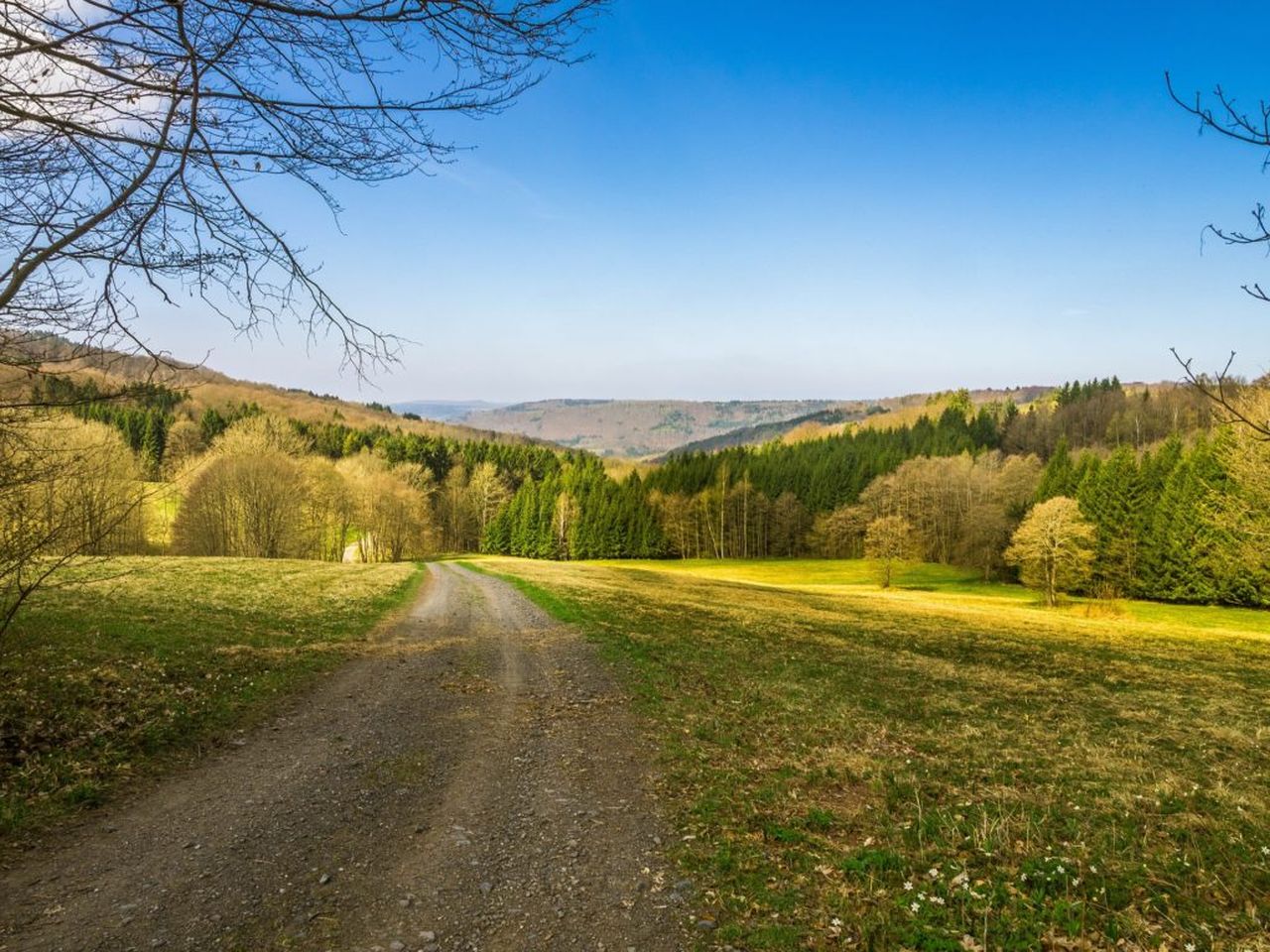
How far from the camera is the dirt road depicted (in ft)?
15.1

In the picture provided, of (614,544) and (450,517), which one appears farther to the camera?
(450,517)

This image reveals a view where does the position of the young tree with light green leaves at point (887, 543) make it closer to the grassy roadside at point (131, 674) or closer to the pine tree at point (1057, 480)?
the pine tree at point (1057, 480)

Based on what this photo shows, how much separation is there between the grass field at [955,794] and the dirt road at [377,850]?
87cm

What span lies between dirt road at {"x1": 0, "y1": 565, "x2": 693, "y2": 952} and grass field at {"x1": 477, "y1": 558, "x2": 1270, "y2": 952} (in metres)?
0.87

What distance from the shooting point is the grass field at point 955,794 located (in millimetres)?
5020

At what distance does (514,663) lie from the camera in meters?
14.2

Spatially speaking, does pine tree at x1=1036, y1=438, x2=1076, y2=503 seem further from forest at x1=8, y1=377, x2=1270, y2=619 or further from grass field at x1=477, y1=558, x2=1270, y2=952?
grass field at x1=477, y1=558, x2=1270, y2=952

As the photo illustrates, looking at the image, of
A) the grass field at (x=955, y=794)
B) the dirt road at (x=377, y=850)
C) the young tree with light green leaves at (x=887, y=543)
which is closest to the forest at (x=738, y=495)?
the young tree with light green leaves at (x=887, y=543)

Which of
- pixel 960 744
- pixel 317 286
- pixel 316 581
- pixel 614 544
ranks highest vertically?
pixel 317 286

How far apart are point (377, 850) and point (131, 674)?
24.2ft

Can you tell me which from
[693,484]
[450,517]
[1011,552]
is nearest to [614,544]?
[693,484]

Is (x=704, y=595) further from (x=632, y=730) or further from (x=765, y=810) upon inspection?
(x=765, y=810)

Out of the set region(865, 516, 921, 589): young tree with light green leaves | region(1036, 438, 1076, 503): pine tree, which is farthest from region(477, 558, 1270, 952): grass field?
region(1036, 438, 1076, 503): pine tree

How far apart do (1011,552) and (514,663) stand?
5511cm
